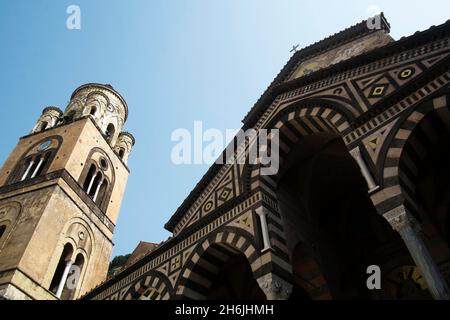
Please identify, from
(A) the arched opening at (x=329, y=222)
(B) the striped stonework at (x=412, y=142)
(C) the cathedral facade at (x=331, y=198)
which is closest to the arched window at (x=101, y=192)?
(C) the cathedral facade at (x=331, y=198)

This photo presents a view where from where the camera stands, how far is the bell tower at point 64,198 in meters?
16.6

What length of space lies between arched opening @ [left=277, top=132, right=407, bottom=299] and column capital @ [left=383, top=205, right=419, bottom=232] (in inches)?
134

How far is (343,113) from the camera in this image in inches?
348

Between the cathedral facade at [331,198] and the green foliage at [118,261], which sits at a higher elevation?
the green foliage at [118,261]

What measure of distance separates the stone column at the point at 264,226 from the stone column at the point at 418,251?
2576 mm

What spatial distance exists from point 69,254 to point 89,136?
702cm

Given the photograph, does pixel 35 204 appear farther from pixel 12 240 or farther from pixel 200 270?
pixel 200 270

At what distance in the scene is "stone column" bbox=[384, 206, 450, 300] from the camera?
18.5 feet

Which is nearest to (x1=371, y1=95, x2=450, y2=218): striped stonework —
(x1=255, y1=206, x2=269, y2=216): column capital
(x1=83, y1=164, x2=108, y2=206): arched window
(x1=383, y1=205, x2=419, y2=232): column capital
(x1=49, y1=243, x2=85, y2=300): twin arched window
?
(x1=383, y1=205, x2=419, y2=232): column capital

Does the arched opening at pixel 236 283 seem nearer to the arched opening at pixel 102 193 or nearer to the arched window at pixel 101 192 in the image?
the arched window at pixel 101 192

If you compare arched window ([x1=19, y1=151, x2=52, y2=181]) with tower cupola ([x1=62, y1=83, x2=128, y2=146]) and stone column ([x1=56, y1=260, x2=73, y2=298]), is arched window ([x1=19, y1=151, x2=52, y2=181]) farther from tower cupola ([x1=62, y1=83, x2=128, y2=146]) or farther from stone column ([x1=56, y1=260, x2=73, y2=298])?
stone column ([x1=56, y1=260, x2=73, y2=298])
